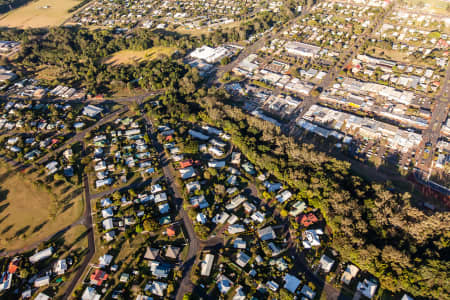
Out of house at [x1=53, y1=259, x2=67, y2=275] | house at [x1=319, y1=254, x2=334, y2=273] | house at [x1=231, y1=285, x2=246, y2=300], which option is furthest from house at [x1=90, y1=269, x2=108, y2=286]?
house at [x1=319, y1=254, x2=334, y2=273]

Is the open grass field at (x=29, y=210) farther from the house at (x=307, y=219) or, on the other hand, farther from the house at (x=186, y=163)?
the house at (x=307, y=219)

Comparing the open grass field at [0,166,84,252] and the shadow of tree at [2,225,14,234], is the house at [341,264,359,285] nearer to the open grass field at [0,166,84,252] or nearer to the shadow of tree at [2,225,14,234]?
the open grass field at [0,166,84,252]

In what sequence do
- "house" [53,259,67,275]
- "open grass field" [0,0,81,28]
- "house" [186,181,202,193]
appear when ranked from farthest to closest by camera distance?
1. "open grass field" [0,0,81,28]
2. "house" [186,181,202,193]
3. "house" [53,259,67,275]

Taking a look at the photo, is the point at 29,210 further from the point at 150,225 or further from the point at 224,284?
the point at 224,284

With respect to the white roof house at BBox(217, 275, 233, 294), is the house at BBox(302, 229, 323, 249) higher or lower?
higher

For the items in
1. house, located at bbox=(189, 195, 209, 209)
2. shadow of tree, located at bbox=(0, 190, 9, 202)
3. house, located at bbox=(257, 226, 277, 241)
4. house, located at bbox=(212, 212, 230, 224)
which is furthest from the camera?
shadow of tree, located at bbox=(0, 190, 9, 202)

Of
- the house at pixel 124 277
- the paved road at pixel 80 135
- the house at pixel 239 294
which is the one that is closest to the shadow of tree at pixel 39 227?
the paved road at pixel 80 135

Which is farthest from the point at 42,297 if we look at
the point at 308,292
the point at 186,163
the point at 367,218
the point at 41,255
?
the point at 367,218
